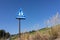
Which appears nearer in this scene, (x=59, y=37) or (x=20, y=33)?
(x=59, y=37)

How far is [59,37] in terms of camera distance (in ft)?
29.5

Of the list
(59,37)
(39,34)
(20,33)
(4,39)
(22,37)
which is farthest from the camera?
(4,39)

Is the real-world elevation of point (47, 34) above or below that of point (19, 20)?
below

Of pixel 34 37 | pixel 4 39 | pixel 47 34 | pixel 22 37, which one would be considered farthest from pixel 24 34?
pixel 4 39

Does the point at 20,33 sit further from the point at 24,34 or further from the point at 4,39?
the point at 4,39

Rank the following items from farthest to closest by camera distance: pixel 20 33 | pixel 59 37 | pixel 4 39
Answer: pixel 4 39 → pixel 20 33 → pixel 59 37

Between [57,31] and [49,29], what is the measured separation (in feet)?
1.95

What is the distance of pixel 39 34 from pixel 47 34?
16.9 inches

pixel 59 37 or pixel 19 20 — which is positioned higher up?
pixel 19 20

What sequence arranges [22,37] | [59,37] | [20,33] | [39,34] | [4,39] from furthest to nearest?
[4,39] < [20,33] < [22,37] < [39,34] < [59,37]

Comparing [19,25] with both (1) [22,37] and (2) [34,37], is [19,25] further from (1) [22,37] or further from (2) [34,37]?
(2) [34,37]

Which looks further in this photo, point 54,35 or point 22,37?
point 22,37

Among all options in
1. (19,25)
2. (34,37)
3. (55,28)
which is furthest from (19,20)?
(55,28)

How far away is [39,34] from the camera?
9766mm
